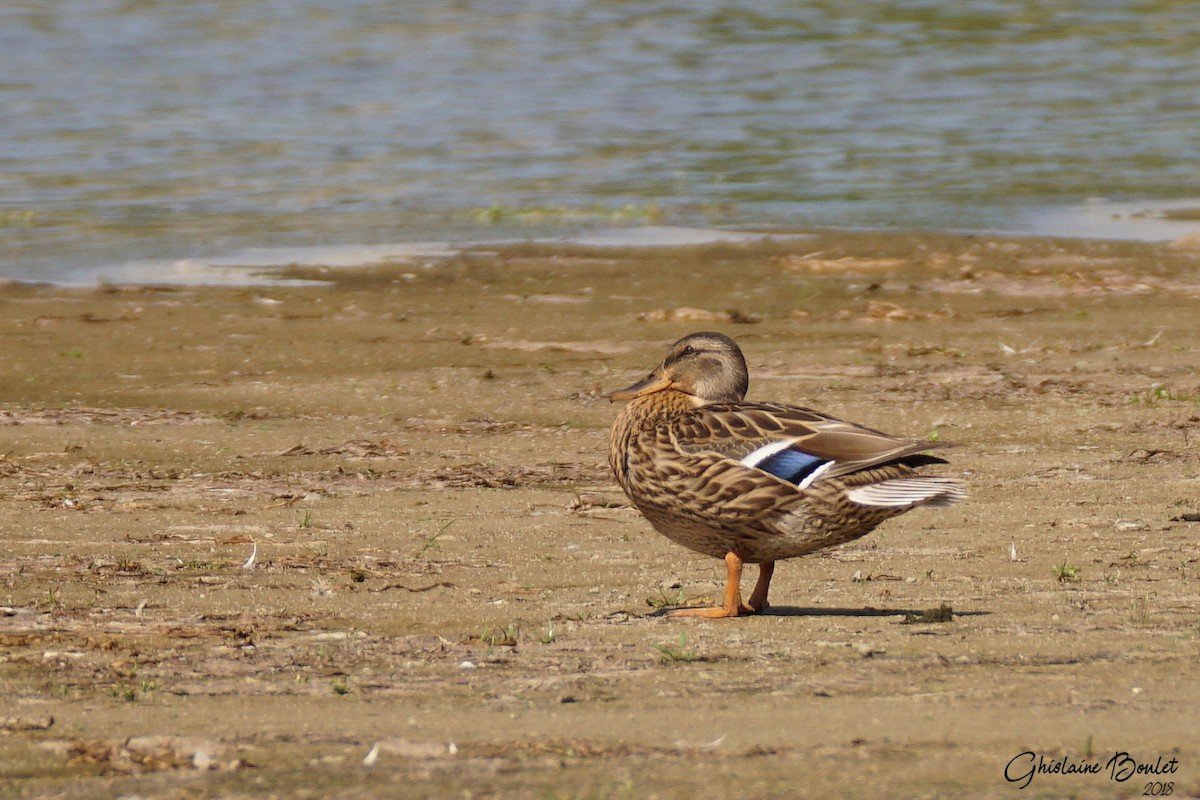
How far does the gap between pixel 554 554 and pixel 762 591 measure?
1.16 meters

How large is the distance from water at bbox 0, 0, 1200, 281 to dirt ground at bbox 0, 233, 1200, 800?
3258 millimetres

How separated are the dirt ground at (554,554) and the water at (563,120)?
10.7 feet

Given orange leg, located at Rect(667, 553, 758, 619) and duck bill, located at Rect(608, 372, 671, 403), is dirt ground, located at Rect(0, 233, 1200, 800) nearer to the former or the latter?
orange leg, located at Rect(667, 553, 758, 619)

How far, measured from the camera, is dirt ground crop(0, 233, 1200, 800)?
3713mm

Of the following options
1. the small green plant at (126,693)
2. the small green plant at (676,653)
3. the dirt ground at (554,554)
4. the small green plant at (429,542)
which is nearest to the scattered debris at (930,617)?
the dirt ground at (554,554)

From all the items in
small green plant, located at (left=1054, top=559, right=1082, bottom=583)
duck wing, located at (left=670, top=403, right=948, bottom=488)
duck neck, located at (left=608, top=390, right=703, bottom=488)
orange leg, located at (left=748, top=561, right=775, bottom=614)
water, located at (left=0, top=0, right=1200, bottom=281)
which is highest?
duck wing, located at (left=670, top=403, right=948, bottom=488)

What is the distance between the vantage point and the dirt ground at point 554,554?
3713mm

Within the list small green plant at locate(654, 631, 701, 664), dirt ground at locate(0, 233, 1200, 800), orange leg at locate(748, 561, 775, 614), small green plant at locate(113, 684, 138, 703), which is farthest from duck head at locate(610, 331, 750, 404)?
small green plant at locate(113, 684, 138, 703)

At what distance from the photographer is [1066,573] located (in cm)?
587

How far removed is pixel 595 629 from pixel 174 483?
3353mm

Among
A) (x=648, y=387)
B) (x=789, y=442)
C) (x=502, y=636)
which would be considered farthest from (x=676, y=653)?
(x=648, y=387)

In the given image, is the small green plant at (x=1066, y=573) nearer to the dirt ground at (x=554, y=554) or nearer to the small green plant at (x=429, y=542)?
the dirt ground at (x=554, y=554)

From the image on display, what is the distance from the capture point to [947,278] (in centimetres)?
1349

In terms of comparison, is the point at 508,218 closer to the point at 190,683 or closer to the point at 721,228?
the point at 721,228
